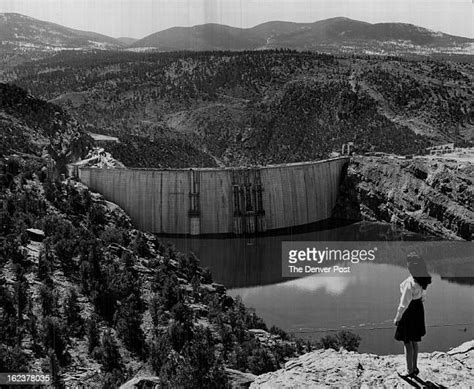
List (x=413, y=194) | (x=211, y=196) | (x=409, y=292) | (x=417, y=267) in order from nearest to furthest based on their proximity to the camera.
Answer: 1. (x=417, y=267)
2. (x=409, y=292)
3. (x=211, y=196)
4. (x=413, y=194)

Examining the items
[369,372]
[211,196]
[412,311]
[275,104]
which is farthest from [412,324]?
[275,104]

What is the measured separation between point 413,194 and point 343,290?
14.9m

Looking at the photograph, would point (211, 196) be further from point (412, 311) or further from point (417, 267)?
point (417, 267)

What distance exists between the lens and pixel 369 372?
336 inches

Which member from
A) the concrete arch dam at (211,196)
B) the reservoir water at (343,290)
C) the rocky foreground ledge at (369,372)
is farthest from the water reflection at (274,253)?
the rocky foreground ledge at (369,372)

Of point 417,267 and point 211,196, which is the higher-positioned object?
point 417,267

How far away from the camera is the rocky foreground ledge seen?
815cm

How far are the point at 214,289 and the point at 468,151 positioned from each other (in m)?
29.8

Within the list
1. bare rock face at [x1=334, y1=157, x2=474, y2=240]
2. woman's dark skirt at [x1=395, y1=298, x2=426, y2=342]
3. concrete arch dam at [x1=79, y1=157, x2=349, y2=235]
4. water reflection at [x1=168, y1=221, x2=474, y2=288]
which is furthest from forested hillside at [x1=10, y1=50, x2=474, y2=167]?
woman's dark skirt at [x1=395, y1=298, x2=426, y2=342]

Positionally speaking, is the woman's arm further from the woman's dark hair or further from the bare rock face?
the bare rock face

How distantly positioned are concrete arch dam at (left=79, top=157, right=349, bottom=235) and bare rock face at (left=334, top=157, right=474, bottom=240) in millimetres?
4384

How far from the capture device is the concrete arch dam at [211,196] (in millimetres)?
41938

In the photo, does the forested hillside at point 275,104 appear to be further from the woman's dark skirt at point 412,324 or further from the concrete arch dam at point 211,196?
the woman's dark skirt at point 412,324

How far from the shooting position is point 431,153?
51094 millimetres
